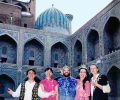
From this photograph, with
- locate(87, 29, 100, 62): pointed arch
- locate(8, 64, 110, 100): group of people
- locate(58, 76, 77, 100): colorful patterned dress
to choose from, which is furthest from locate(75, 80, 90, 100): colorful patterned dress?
locate(87, 29, 100, 62): pointed arch

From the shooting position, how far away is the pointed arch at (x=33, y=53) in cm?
1879

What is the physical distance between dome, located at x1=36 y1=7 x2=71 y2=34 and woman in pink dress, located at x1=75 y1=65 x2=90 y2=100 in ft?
62.0

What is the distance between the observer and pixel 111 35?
15.5m

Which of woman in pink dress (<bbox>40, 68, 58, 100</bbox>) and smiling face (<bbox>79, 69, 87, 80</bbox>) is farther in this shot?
woman in pink dress (<bbox>40, 68, 58, 100</bbox>)

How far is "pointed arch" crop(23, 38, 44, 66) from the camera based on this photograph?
18.8 m

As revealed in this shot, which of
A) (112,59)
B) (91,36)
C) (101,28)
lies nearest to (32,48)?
(91,36)

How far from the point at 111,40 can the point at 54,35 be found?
5.16 m

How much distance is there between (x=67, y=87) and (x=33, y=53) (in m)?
14.9

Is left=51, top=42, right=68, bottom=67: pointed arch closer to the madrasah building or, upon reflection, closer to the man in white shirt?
the madrasah building

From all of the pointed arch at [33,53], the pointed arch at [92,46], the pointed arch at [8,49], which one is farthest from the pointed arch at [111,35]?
the pointed arch at [8,49]

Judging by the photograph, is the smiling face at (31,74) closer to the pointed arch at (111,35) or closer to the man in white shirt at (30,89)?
the man in white shirt at (30,89)

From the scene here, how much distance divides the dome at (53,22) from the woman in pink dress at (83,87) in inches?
743

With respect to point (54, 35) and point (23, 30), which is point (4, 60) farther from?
point (54, 35)

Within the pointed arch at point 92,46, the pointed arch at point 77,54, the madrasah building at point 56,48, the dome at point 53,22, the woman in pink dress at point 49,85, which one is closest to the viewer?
the woman in pink dress at point 49,85
